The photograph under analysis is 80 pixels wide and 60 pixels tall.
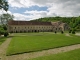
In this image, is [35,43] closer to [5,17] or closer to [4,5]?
[4,5]

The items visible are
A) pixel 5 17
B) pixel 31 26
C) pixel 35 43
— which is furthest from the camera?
pixel 31 26

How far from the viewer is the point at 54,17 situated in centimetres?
13588

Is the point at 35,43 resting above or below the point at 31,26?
above

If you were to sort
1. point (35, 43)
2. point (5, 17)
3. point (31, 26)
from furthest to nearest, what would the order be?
point (31, 26) → point (5, 17) → point (35, 43)

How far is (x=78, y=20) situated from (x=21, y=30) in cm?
4139

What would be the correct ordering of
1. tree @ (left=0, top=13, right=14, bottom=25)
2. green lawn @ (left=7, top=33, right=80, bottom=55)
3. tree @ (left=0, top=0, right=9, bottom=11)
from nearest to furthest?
green lawn @ (left=7, top=33, right=80, bottom=55) → tree @ (left=0, top=0, right=9, bottom=11) → tree @ (left=0, top=13, right=14, bottom=25)

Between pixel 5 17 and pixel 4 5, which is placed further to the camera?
pixel 5 17

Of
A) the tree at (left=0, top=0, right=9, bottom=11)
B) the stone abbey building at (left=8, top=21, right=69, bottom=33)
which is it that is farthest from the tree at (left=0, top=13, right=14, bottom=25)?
the tree at (left=0, top=0, right=9, bottom=11)

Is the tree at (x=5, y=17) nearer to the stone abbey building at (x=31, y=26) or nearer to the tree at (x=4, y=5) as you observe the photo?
the stone abbey building at (x=31, y=26)

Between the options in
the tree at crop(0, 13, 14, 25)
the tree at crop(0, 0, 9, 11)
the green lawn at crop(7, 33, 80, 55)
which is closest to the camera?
the green lawn at crop(7, 33, 80, 55)

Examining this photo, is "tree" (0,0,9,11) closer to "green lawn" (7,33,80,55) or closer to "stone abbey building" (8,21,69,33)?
"green lawn" (7,33,80,55)

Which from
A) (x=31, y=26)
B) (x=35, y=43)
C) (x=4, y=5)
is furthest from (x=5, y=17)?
(x=35, y=43)

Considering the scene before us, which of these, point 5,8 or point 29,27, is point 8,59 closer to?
point 5,8

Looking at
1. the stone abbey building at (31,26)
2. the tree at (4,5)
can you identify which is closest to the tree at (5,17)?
the stone abbey building at (31,26)
